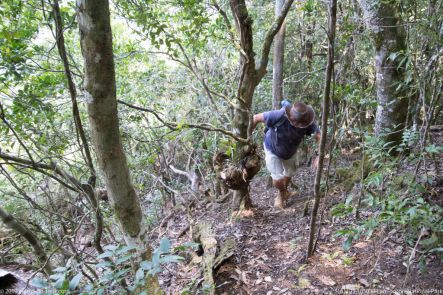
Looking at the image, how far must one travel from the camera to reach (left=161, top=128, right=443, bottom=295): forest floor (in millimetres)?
2793

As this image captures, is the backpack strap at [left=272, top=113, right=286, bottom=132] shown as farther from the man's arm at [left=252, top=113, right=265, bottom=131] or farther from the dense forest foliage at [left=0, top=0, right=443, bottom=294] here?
Result: the dense forest foliage at [left=0, top=0, right=443, bottom=294]

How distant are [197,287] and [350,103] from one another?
3.00m

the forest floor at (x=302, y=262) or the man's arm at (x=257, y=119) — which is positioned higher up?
the man's arm at (x=257, y=119)

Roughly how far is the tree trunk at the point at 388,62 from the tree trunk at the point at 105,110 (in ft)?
10.8

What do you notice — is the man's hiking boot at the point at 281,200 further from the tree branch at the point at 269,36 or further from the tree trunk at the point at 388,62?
the tree branch at the point at 269,36

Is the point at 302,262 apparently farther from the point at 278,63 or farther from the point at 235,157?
the point at 278,63

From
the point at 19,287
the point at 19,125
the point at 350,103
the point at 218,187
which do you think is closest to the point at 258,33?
the point at 218,187

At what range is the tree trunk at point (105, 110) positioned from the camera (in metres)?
2.02

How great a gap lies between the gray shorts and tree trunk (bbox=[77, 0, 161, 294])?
299cm

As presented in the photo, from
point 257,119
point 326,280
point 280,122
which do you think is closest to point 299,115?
point 280,122

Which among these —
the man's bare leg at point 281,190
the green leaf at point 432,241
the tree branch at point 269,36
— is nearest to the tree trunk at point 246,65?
the tree branch at point 269,36

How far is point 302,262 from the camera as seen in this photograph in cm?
342

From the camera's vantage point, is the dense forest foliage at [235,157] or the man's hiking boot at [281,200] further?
the man's hiking boot at [281,200]

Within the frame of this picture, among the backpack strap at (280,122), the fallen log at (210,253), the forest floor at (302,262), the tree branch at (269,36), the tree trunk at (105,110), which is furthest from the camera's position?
the backpack strap at (280,122)
